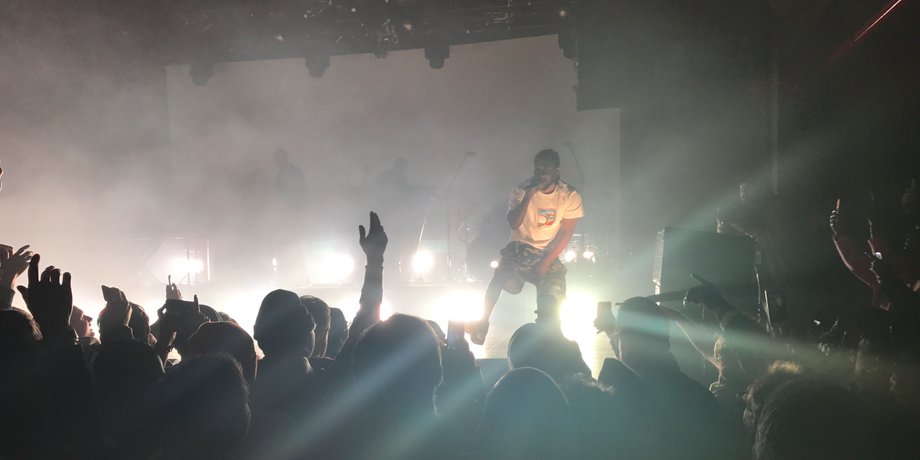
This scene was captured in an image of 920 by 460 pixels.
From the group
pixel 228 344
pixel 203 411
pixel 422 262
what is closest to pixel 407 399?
pixel 203 411

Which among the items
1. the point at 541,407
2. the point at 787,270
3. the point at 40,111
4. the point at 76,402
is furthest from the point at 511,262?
the point at 40,111

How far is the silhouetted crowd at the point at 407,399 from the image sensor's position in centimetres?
158

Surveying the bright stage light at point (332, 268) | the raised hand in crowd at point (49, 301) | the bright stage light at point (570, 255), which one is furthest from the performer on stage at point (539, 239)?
the bright stage light at point (332, 268)

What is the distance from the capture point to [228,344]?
225 cm

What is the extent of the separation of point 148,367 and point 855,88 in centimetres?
536

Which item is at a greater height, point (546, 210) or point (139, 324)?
point (546, 210)

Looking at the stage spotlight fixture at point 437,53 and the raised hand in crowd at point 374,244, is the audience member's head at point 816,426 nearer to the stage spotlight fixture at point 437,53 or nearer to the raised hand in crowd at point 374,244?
the raised hand in crowd at point 374,244

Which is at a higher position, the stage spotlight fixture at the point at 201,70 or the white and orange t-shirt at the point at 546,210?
the stage spotlight fixture at the point at 201,70

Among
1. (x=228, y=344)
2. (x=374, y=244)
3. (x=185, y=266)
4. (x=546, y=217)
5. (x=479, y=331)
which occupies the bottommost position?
(x=479, y=331)

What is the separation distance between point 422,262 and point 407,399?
1619 centimetres

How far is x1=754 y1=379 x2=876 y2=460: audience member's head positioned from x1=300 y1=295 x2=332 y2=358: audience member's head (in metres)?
2.49

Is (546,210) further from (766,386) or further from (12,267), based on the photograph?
(12,267)

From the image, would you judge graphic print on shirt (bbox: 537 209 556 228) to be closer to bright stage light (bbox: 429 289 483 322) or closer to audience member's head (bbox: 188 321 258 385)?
audience member's head (bbox: 188 321 258 385)

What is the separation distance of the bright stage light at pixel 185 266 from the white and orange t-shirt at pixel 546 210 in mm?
11176
